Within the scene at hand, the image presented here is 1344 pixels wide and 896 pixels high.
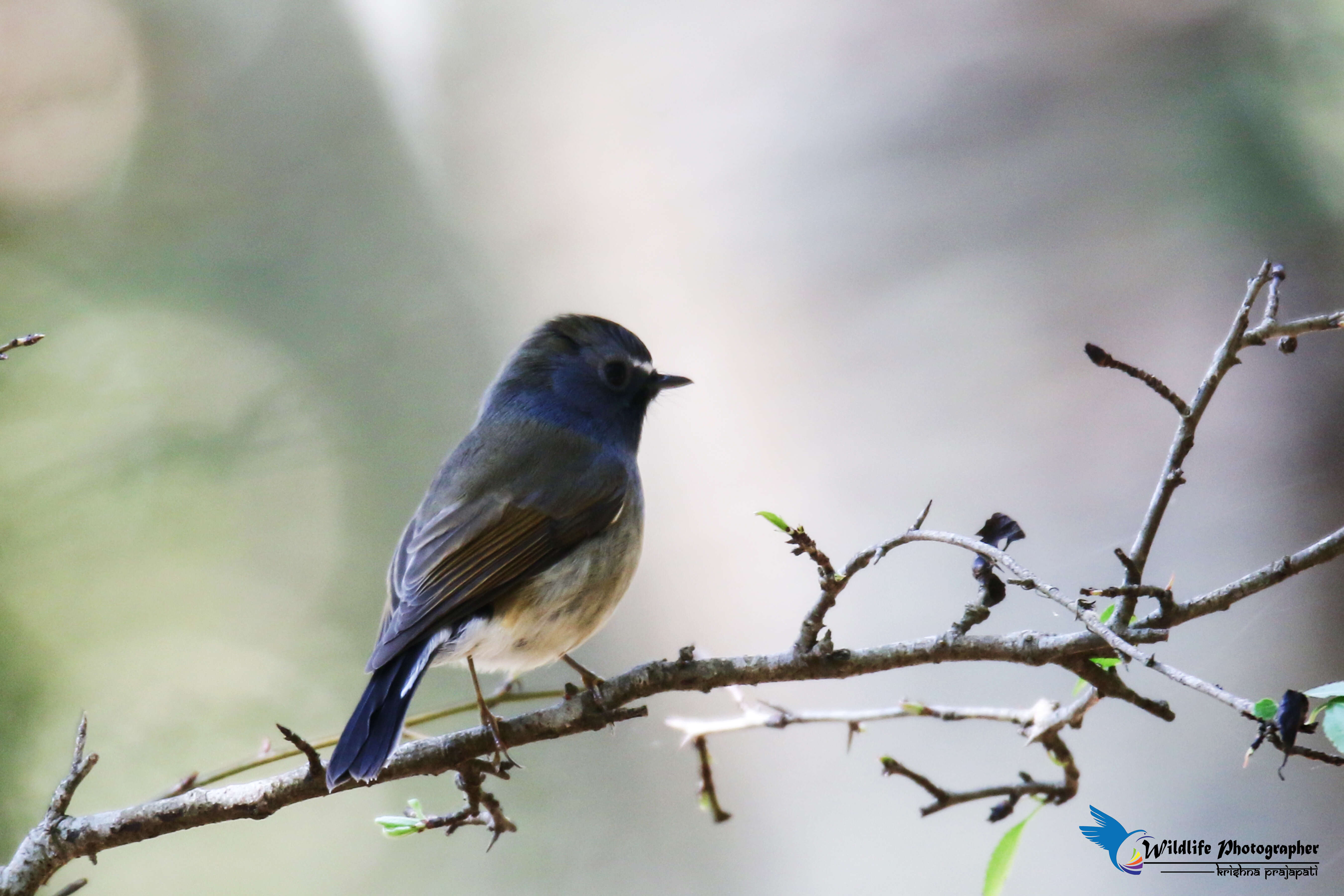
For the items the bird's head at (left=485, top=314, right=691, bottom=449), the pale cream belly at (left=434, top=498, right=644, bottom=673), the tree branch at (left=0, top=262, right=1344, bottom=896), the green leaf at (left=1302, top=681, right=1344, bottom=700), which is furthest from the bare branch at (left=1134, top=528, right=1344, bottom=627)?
the bird's head at (left=485, top=314, right=691, bottom=449)

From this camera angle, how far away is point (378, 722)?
5.81 feet

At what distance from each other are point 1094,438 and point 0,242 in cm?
462

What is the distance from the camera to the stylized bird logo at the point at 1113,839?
76.9 inches

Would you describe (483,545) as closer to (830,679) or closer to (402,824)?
(402,824)

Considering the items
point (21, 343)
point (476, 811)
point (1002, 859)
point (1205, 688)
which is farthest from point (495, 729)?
point (1205, 688)

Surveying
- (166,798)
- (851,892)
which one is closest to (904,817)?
(851,892)

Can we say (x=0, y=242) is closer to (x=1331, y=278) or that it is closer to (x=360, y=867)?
(x=360, y=867)

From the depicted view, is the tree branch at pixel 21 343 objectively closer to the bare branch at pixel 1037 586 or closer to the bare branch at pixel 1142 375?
the bare branch at pixel 1037 586

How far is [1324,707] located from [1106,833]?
0.97 metres

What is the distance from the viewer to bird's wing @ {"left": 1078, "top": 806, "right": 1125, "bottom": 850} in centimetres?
197

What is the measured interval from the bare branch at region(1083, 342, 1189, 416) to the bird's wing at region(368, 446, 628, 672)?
139 cm

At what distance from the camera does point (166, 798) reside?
1.82 meters

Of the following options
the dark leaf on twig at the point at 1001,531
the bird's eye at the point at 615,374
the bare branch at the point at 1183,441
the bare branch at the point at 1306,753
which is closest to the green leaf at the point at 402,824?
the dark leaf on twig at the point at 1001,531

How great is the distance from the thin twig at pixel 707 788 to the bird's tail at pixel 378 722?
56 cm
